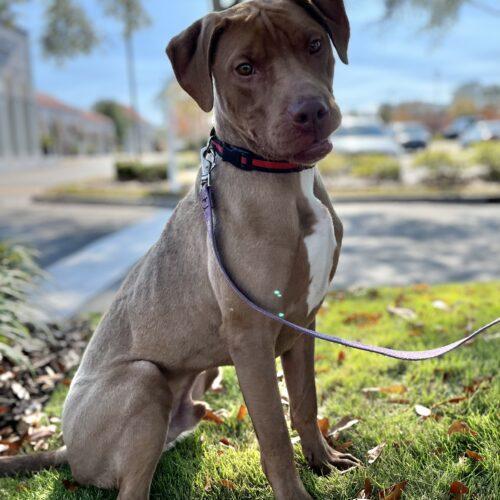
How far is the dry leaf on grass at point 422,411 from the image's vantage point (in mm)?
3182

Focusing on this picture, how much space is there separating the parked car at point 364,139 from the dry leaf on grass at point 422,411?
53.4 ft

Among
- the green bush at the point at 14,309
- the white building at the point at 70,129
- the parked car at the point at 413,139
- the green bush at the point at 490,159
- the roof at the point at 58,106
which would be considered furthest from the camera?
the roof at the point at 58,106

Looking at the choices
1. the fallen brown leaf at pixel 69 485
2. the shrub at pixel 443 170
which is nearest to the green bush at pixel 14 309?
the fallen brown leaf at pixel 69 485

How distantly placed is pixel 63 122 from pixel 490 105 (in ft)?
184

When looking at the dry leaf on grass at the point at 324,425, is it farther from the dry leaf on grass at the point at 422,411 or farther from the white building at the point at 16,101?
the white building at the point at 16,101

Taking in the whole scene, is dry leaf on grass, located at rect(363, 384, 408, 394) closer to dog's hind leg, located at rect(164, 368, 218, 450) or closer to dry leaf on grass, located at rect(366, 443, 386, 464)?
dry leaf on grass, located at rect(366, 443, 386, 464)

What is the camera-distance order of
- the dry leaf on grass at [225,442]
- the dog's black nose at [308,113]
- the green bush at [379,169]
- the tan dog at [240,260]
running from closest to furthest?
1. the dog's black nose at [308,113]
2. the tan dog at [240,260]
3. the dry leaf on grass at [225,442]
4. the green bush at [379,169]

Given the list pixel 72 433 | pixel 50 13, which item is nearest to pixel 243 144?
pixel 72 433

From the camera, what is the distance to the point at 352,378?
3760 mm

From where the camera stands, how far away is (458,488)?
2443mm

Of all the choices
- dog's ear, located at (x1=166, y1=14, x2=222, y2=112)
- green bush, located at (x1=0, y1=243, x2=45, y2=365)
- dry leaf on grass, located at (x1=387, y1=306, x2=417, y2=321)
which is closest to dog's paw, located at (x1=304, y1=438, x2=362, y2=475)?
dog's ear, located at (x1=166, y1=14, x2=222, y2=112)

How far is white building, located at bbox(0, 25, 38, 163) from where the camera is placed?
41906 mm

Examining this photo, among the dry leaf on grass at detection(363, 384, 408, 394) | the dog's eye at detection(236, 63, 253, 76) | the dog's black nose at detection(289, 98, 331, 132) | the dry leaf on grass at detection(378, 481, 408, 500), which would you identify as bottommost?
the dry leaf on grass at detection(363, 384, 408, 394)

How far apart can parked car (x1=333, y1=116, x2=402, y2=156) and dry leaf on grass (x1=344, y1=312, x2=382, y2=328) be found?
47.1 ft
